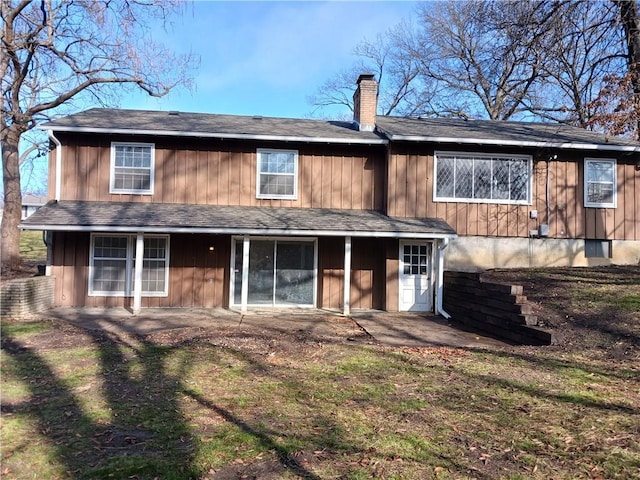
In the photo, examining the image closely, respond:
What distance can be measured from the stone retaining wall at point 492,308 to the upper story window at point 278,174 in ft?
17.3

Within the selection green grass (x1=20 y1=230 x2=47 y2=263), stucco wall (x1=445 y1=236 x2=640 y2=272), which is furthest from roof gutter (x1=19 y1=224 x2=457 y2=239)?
green grass (x1=20 y1=230 x2=47 y2=263)

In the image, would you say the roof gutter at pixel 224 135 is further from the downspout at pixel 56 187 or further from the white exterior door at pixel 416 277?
the white exterior door at pixel 416 277

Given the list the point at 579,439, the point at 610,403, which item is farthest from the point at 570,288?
the point at 579,439

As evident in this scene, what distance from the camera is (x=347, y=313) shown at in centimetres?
1227

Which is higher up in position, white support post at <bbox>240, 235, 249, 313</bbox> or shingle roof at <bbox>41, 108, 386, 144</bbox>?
shingle roof at <bbox>41, 108, 386, 144</bbox>

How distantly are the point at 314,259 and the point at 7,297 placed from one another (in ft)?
25.1

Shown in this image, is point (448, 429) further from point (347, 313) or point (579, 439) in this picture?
point (347, 313)

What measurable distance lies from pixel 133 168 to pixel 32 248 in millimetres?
19533

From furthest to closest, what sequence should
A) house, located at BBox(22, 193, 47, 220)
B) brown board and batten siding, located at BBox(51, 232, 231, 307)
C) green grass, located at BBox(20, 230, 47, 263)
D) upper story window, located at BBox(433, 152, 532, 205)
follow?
house, located at BBox(22, 193, 47, 220)
green grass, located at BBox(20, 230, 47, 263)
upper story window, located at BBox(433, 152, 532, 205)
brown board and batten siding, located at BBox(51, 232, 231, 307)

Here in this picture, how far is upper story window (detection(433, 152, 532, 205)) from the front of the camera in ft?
44.5

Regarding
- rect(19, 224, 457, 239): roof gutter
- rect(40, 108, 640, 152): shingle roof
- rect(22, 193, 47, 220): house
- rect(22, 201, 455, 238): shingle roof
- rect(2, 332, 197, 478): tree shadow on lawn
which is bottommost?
rect(2, 332, 197, 478): tree shadow on lawn

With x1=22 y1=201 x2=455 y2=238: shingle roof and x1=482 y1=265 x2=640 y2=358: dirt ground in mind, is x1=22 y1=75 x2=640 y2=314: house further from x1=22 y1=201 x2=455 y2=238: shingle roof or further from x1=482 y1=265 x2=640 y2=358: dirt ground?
x1=482 y1=265 x2=640 y2=358: dirt ground

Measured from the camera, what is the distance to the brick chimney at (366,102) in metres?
14.7

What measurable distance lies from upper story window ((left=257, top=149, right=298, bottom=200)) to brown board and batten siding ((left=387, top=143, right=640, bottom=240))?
2.84 meters
